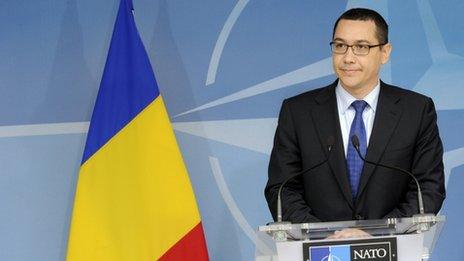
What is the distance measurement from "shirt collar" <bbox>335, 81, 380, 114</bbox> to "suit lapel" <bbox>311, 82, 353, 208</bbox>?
0.09 ft

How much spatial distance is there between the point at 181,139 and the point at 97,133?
471 millimetres

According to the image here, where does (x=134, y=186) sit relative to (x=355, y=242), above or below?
above

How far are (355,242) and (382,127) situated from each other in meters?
0.94

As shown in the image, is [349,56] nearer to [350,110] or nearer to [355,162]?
[350,110]

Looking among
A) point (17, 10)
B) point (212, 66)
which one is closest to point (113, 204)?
point (212, 66)

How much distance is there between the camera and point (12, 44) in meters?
5.33

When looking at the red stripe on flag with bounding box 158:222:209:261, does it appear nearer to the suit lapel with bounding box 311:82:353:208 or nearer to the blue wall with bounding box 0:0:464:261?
the blue wall with bounding box 0:0:464:261

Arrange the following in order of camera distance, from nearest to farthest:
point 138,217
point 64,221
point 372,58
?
point 372,58 < point 138,217 < point 64,221

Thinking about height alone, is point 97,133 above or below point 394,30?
below

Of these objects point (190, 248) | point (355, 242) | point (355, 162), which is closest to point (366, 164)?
point (355, 162)

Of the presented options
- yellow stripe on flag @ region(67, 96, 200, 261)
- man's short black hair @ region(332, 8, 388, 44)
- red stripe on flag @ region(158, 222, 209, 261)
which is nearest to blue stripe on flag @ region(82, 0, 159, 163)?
yellow stripe on flag @ region(67, 96, 200, 261)

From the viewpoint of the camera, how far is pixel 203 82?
520 centimetres

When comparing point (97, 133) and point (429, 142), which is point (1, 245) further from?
point (429, 142)

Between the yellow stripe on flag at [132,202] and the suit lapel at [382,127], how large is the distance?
1.51m
